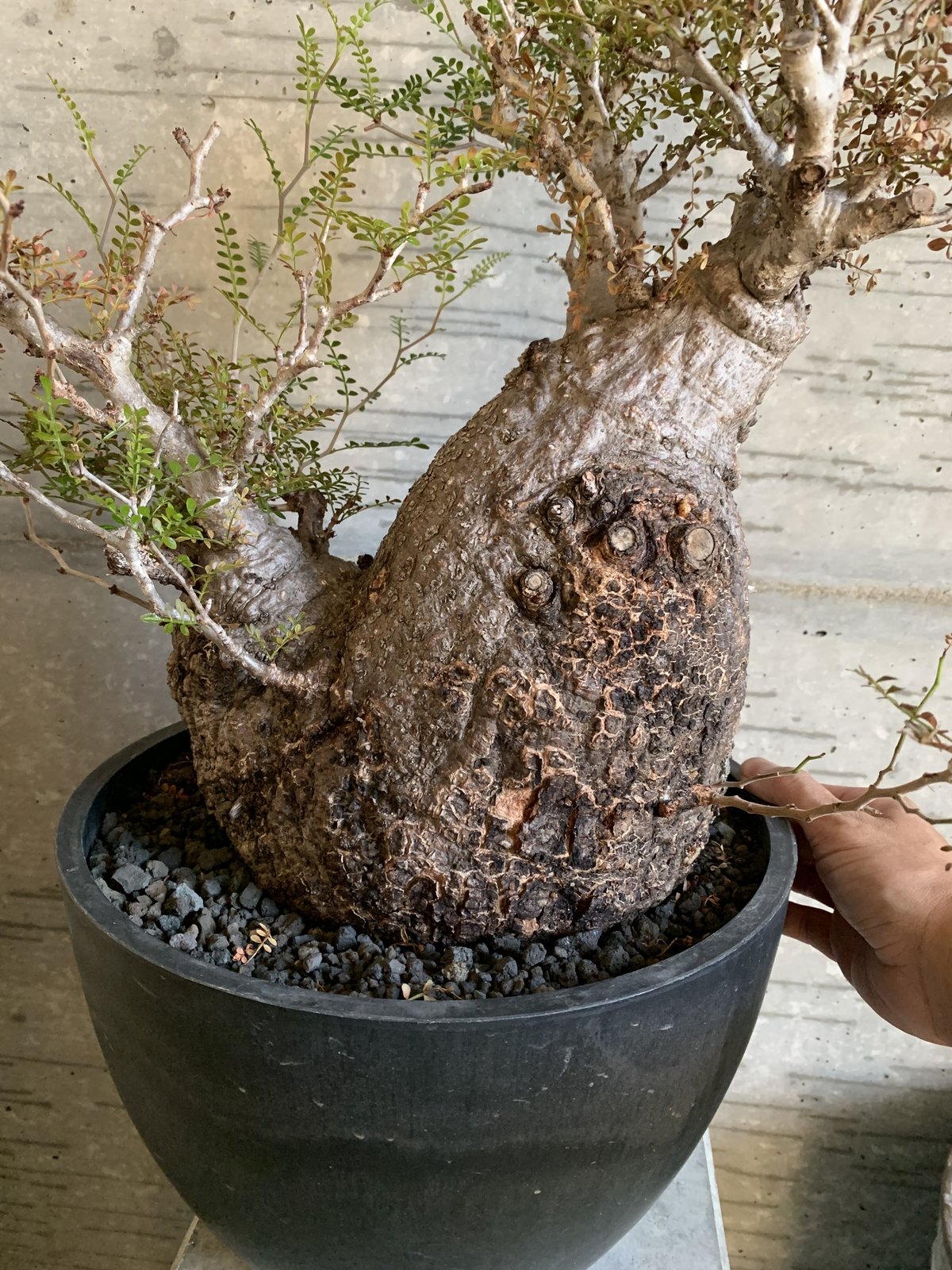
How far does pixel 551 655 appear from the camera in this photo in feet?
2.20

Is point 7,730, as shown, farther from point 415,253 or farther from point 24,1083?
point 415,253

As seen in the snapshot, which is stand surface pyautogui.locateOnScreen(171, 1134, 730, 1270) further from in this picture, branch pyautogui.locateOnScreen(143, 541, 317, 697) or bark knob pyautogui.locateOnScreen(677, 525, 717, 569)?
bark knob pyautogui.locateOnScreen(677, 525, 717, 569)

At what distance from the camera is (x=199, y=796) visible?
918mm

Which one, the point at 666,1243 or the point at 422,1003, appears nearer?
the point at 422,1003

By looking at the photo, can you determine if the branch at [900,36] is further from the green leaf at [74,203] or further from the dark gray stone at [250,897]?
the dark gray stone at [250,897]

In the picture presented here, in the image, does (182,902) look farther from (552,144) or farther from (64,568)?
(552,144)

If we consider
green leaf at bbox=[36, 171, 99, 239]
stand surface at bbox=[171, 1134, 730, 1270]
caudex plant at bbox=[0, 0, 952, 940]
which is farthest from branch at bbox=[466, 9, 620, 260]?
stand surface at bbox=[171, 1134, 730, 1270]

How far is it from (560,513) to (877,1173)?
4.10 feet

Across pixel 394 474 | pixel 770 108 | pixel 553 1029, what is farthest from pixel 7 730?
pixel 770 108

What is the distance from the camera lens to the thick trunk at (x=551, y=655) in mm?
668

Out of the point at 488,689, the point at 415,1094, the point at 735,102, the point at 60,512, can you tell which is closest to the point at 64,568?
the point at 60,512

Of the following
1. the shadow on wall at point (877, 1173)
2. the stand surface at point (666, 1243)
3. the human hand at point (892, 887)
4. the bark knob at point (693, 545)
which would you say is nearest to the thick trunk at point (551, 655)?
the bark knob at point (693, 545)

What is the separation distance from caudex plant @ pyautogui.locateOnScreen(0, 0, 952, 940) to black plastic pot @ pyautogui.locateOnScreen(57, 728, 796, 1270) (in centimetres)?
12

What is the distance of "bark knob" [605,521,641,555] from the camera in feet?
2.14
